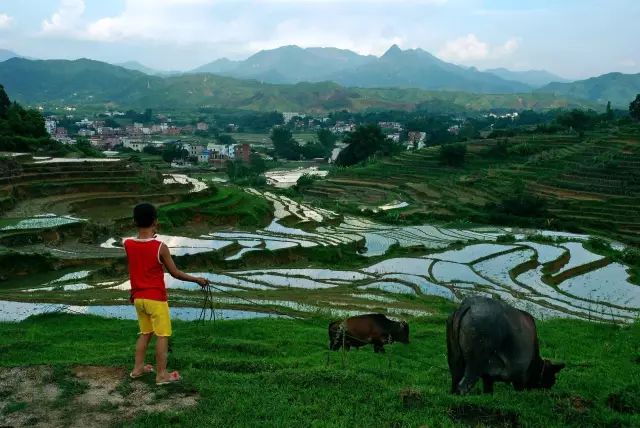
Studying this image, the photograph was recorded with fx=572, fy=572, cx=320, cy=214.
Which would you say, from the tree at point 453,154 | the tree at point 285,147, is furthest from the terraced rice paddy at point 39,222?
the tree at point 285,147

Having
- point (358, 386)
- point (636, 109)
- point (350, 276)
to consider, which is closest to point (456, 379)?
point (358, 386)

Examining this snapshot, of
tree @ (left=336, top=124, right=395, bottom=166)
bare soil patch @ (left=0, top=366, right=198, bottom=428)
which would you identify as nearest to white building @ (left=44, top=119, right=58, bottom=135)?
tree @ (left=336, top=124, right=395, bottom=166)

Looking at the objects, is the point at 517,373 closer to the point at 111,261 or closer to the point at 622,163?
the point at 111,261

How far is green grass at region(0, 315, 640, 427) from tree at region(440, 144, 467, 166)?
48400mm

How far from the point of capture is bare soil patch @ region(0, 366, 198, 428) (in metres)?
5.30

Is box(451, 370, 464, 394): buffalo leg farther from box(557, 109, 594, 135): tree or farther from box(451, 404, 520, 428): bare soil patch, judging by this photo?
box(557, 109, 594, 135): tree

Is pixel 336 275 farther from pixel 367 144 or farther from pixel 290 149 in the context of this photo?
pixel 290 149

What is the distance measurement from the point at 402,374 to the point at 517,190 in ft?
129

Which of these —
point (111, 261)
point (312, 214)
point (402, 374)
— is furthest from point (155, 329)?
point (312, 214)

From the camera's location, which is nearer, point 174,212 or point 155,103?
point 174,212

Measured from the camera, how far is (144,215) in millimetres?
5805

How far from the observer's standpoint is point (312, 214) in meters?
38.3

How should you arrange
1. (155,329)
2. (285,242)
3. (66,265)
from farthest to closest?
(285,242) → (66,265) → (155,329)

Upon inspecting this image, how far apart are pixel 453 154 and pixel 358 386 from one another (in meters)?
53.5
